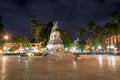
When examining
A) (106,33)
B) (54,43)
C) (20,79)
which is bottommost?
(20,79)

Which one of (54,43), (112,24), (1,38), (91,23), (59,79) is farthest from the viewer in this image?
(91,23)

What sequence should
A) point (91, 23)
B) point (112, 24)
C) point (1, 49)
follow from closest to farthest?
point (112, 24), point (91, 23), point (1, 49)

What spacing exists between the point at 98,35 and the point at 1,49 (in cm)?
5935

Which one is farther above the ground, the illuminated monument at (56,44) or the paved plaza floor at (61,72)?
the illuminated monument at (56,44)

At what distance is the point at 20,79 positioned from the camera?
1405 centimetres

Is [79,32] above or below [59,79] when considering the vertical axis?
above

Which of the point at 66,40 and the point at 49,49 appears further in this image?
the point at 66,40

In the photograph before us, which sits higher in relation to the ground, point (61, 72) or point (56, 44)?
point (56, 44)

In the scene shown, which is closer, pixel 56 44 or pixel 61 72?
pixel 61 72

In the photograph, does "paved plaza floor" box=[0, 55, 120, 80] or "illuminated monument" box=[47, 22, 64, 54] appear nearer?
"paved plaza floor" box=[0, 55, 120, 80]

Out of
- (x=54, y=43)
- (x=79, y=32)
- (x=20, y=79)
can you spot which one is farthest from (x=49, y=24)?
(x=20, y=79)

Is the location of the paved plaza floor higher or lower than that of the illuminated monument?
lower

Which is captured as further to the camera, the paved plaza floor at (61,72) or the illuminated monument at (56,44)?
the illuminated monument at (56,44)

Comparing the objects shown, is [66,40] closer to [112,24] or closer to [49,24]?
[49,24]
